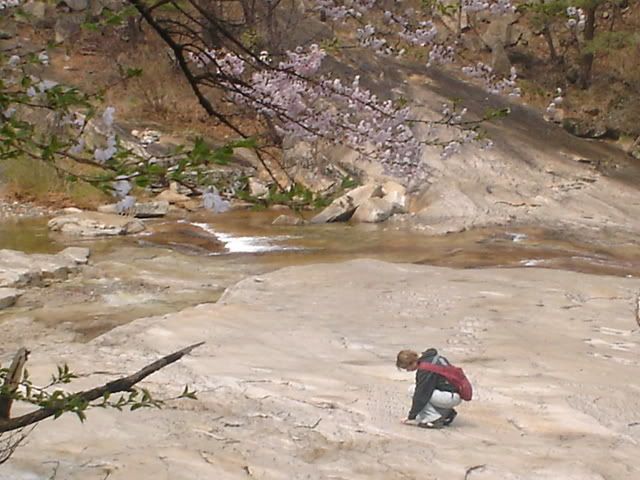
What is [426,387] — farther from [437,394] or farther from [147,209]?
[147,209]

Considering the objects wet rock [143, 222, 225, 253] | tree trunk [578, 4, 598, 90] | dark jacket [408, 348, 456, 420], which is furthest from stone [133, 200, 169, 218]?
tree trunk [578, 4, 598, 90]

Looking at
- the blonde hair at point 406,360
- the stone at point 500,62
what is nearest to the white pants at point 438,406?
the blonde hair at point 406,360

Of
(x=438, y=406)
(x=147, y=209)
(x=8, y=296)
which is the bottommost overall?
(x=8, y=296)

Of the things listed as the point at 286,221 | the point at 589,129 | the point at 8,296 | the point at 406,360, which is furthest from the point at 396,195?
the point at 406,360

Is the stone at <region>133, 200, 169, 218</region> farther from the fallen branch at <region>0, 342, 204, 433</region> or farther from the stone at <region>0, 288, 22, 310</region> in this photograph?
the fallen branch at <region>0, 342, 204, 433</region>

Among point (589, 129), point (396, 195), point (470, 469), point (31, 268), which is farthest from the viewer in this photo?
point (589, 129)

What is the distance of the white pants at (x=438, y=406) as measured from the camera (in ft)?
15.1

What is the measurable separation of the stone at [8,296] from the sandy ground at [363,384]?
6.13 ft

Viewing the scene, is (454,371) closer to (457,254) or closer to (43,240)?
(457,254)

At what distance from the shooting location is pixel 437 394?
4.61 m

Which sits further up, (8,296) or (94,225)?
(94,225)

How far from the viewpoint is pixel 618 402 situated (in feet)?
16.7

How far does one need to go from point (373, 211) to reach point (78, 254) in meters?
5.50

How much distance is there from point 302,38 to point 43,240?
10112 millimetres
